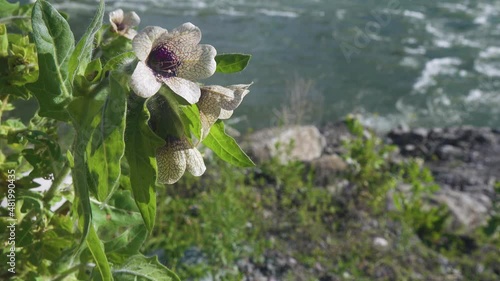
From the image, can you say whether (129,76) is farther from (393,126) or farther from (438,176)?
(393,126)

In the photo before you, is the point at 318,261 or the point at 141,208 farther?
the point at 318,261

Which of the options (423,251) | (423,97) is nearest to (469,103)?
(423,97)

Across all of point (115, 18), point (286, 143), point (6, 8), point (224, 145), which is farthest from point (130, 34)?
point (286, 143)

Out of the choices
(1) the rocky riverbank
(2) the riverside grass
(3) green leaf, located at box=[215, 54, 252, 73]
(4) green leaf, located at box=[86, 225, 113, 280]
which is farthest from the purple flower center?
(1) the rocky riverbank

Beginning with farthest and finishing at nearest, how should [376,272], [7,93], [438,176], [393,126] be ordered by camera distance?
[393,126], [438,176], [376,272], [7,93]

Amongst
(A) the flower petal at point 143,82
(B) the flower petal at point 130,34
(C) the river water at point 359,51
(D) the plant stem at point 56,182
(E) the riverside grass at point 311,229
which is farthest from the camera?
(C) the river water at point 359,51

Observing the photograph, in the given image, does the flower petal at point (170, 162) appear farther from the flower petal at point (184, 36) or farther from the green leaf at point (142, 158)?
the flower petal at point (184, 36)

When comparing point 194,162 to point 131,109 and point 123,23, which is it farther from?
point 123,23

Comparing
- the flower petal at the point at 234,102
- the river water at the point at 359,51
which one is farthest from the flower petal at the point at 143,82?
the river water at the point at 359,51
